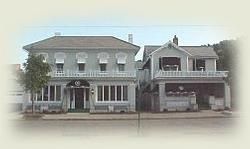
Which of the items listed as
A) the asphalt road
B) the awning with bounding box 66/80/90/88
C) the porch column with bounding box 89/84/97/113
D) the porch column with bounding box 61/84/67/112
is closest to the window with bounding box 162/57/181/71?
the porch column with bounding box 89/84/97/113

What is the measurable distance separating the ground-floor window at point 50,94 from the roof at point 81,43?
3616 millimetres

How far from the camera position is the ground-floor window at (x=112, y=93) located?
3152 cm

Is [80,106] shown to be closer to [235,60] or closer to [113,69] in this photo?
[113,69]

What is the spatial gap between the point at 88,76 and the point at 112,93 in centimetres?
257

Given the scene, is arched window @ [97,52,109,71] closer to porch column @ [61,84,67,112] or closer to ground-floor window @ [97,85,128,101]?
ground-floor window @ [97,85,128,101]

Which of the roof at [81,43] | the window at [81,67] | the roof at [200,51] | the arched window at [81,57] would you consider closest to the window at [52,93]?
the window at [81,67]

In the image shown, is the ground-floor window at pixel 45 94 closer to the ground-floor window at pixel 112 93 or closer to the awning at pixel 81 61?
the awning at pixel 81 61

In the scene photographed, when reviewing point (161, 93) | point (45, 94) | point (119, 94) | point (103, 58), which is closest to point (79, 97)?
point (45, 94)

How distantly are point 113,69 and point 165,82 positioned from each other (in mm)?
4790

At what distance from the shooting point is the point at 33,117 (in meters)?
25.0

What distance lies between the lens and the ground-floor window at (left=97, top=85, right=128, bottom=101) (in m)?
31.5

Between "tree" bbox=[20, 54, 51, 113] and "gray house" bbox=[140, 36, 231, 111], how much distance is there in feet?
31.9

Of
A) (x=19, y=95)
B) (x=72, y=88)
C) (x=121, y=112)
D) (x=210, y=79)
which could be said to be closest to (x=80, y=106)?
(x=72, y=88)

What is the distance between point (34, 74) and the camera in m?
26.9
